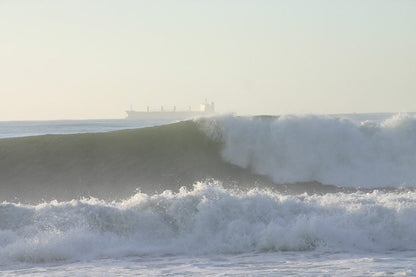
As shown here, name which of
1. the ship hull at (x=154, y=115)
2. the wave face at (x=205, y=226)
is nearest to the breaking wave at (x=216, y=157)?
the wave face at (x=205, y=226)

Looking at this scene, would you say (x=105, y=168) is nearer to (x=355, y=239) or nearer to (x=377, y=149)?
(x=377, y=149)

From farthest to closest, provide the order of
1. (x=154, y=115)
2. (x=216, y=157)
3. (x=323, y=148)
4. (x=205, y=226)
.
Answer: (x=154, y=115) < (x=323, y=148) < (x=216, y=157) < (x=205, y=226)

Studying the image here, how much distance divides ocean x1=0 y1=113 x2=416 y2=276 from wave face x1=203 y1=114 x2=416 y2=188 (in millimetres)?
32

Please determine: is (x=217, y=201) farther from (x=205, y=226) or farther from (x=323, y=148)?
(x=323, y=148)

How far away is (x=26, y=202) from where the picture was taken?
17.2 meters

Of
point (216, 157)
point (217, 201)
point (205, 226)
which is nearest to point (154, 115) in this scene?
point (216, 157)

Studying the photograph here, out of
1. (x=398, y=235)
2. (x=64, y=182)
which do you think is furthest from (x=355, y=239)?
(x=64, y=182)

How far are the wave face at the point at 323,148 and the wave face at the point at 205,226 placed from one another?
544cm

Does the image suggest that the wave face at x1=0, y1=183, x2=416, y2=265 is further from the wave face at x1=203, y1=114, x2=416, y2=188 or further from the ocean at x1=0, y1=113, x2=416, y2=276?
the wave face at x1=203, y1=114, x2=416, y2=188

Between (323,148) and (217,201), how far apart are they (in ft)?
25.0

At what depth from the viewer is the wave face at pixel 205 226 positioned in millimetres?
11609

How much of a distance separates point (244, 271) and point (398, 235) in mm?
3292

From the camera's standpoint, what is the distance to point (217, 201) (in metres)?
13.1

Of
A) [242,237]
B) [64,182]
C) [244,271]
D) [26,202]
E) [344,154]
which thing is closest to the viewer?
[244,271]
